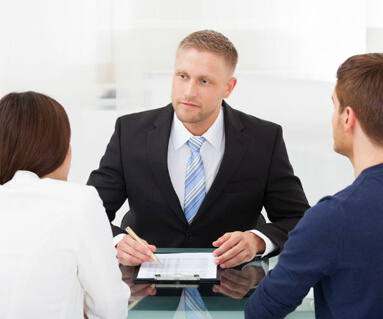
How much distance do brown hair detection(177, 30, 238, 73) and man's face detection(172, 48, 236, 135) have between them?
0.08ft

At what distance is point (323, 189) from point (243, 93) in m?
1.16

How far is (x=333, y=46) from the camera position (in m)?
5.43

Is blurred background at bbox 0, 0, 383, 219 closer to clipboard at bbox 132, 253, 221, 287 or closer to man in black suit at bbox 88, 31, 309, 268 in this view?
man in black suit at bbox 88, 31, 309, 268

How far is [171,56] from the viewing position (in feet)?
18.1

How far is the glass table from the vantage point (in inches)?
79.5

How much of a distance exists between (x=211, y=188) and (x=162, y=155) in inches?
11.8

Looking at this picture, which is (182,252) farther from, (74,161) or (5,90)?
(5,90)

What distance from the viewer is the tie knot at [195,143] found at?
10.2 ft

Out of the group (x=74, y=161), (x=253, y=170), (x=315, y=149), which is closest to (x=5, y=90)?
(x=74, y=161)

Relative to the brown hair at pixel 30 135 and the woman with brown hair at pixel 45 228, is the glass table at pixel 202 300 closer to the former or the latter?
the woman with brown hair at pixel 45 228

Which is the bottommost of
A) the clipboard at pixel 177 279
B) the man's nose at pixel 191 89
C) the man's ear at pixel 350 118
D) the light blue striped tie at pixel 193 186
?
the clipboard at pixel 177 279

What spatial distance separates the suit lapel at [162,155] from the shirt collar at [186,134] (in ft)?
0.14

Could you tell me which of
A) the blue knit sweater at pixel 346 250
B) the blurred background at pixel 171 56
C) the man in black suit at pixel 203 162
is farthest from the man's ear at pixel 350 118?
the blurred background at pixel 171 56

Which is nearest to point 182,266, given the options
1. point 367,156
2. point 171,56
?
point 367,156
